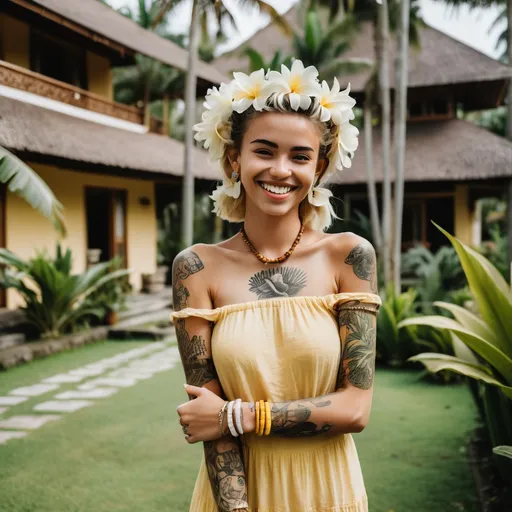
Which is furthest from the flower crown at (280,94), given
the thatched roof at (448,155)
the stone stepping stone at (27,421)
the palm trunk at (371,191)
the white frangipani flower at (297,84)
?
the thatched roof at (448,155)

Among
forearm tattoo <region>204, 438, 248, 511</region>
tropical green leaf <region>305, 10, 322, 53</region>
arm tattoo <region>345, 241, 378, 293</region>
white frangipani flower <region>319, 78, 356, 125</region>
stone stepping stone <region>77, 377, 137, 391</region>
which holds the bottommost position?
stone stepping stone <region>77, 377, 137, 391</region>

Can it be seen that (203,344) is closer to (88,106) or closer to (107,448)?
(107,448)

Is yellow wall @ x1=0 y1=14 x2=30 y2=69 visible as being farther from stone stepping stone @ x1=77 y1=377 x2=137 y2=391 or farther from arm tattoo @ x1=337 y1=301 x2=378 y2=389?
arm tattoo @ x1=337 y1=301 x2=378 y2=389

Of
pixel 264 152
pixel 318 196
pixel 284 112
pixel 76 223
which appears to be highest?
pixel 76 223

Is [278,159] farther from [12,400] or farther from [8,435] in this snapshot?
[12,400]

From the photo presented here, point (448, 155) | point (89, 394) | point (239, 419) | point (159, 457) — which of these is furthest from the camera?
point (448, 155)

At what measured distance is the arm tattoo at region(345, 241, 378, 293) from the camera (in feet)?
5.48

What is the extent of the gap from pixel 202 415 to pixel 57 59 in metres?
12.2

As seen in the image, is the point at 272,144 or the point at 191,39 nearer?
the point at 272,144

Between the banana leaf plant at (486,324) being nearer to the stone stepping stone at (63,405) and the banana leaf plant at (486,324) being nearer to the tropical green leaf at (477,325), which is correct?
the tropical green leaf at (477,325)

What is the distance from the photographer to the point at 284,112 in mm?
1614

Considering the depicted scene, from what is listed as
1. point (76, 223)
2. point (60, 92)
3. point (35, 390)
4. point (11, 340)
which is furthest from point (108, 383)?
point (60, 92)

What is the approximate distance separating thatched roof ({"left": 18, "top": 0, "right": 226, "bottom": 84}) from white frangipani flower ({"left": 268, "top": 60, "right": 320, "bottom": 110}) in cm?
873

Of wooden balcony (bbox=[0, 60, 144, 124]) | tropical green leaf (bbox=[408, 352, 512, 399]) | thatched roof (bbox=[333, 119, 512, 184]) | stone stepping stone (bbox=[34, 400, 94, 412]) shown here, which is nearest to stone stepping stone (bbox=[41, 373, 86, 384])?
stone stepping stone (bbox=[34, 400, 94, 412])
